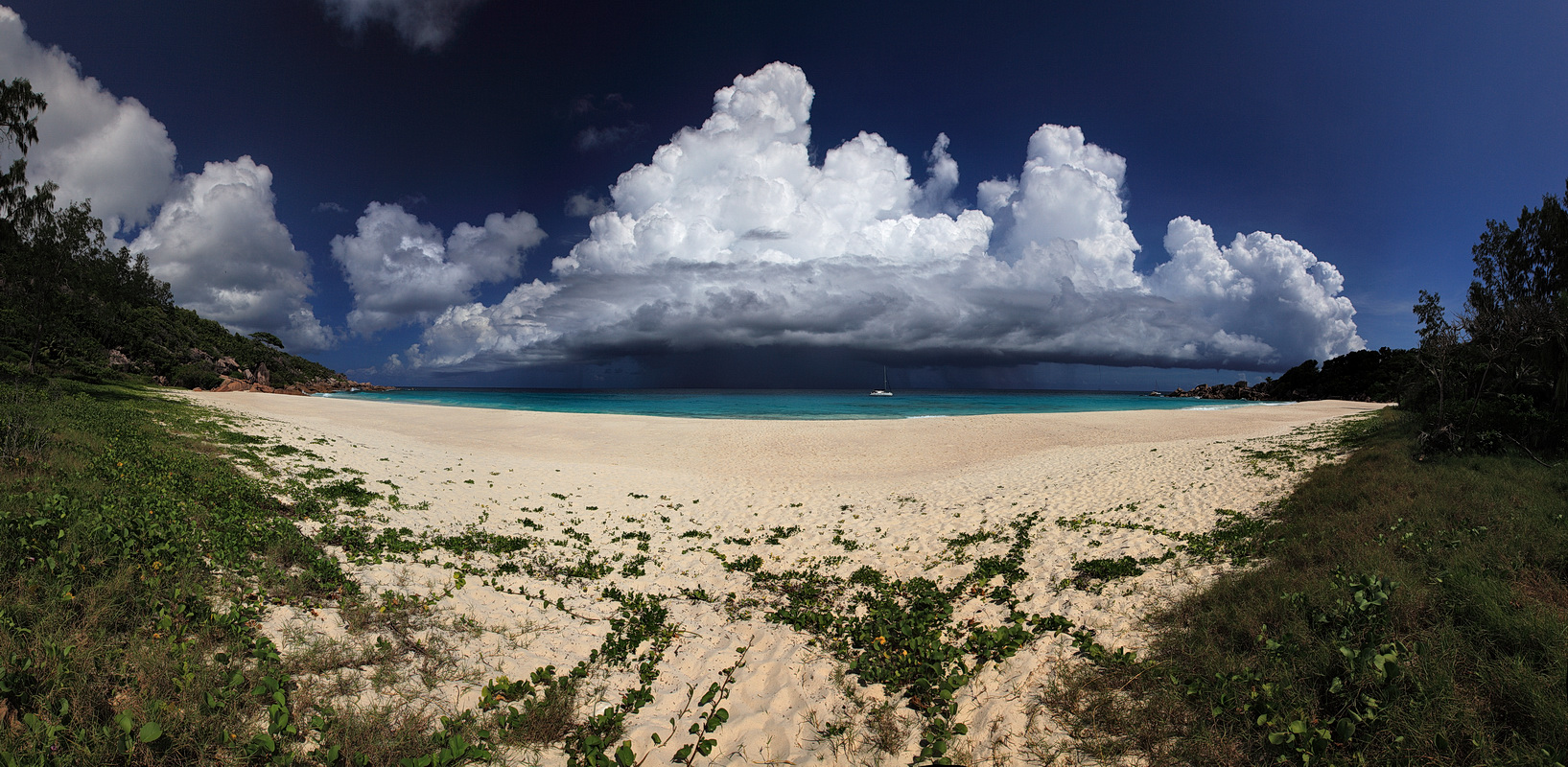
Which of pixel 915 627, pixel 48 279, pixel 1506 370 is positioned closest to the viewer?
pixel 915 627

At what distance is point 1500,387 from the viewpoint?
13258 millimetres

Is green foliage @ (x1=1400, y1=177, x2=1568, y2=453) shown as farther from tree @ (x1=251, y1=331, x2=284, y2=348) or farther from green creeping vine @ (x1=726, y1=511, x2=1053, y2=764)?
tree @ (x1=251, y1=331, x2=284, y2=348)

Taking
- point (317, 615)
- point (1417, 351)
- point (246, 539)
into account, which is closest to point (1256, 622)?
point (317, 615)

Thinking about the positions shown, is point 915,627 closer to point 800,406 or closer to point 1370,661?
point 1370,661

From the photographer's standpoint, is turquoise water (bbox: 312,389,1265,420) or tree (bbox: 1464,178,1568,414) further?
turquoise water (bbox: 312,389,1265,420)

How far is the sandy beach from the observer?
4.73 m

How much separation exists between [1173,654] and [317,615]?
8.65m

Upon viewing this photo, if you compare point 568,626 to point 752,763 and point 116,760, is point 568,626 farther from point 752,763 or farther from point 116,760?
point 116,760

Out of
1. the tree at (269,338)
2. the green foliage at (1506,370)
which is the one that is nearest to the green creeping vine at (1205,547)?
the green foliage at (1506,370)

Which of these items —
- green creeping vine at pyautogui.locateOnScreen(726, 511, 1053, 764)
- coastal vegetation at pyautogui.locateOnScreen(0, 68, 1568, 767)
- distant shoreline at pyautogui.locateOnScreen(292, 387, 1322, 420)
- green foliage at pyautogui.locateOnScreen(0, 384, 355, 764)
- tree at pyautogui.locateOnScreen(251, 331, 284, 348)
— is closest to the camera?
green foliage at pyautogui.locateOnScreen(0, 384, 355, 764)

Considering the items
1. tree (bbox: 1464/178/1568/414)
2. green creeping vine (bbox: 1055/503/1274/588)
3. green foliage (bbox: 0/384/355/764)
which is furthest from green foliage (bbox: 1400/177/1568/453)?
green foliage (bbox: 0/384/355/764)

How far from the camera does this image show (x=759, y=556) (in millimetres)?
10070

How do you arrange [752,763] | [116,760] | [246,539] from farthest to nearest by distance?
[246,539], [752,763], [116,760]

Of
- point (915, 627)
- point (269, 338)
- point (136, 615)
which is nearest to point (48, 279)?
point (136, 615)
